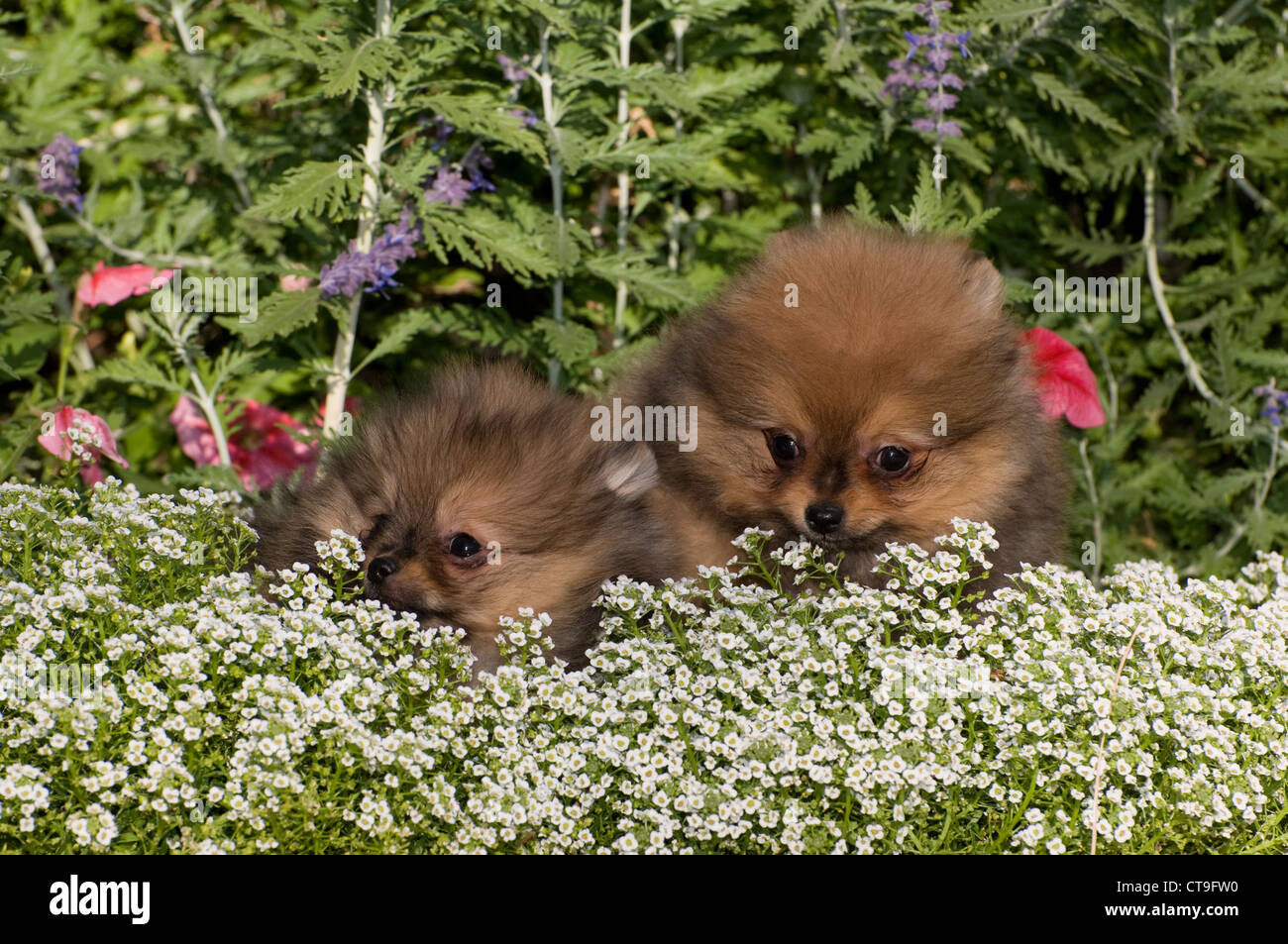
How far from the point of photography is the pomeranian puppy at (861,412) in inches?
157

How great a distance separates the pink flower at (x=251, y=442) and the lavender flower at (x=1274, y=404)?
363 centimetres

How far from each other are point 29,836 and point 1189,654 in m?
2.78

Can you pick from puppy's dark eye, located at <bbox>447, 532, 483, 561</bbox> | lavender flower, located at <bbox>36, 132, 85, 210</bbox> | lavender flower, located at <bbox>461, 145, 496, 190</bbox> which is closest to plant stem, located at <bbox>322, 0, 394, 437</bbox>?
lavender flower, located at <bbox>461, 145, 496, 190</bbox>

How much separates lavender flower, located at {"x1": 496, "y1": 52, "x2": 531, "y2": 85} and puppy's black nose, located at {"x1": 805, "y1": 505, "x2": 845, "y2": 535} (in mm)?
2070

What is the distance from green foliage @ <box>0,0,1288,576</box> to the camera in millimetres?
5012

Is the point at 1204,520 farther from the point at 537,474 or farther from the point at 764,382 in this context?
the point at 537,474

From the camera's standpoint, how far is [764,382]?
4.06 m

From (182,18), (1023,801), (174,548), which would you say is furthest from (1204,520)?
(182,18)

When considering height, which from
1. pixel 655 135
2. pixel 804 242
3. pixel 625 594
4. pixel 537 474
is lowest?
pixel 625 594

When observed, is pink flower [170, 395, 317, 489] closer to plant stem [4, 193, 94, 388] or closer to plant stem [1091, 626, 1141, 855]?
plant stem [4, 193, 94, 388]

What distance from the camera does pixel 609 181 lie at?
6305 mm

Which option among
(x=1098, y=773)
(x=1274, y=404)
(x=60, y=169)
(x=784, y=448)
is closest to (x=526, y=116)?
(x=60, y=169)

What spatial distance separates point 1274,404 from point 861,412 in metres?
2.25

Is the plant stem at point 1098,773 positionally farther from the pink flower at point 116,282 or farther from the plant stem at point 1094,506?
the pink flower at point 116,282
